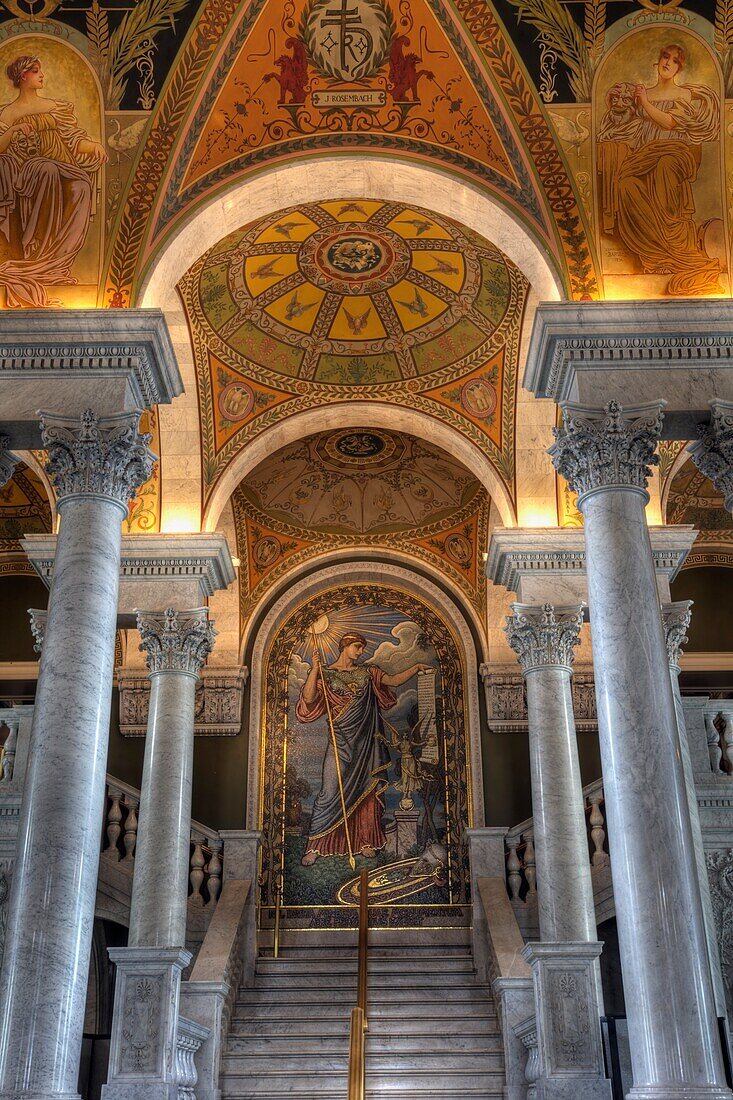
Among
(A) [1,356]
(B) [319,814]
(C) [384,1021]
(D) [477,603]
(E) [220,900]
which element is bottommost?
(C) [384,1021]

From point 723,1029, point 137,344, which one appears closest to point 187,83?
point 137,344

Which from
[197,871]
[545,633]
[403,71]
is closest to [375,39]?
[403,71]

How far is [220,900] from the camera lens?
12.4 metres

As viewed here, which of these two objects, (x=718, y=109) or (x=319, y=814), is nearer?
(x=718, y=109)

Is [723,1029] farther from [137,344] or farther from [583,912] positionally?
[137,344]

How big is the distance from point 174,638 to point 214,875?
3096 millimetres

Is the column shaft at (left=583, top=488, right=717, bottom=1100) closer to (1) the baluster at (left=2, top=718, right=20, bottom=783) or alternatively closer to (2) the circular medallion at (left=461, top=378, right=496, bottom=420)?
(2) the circular medallion at (left=461, top=378, right=496, bottom=420)

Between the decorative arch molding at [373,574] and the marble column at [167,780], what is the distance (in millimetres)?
3876

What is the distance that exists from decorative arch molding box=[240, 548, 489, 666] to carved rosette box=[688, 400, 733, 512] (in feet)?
23.4

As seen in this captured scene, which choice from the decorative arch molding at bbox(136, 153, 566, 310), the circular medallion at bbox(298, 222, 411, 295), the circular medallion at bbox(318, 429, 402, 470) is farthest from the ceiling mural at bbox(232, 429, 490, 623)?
the decorative arch molding at bbox(136, 153, 566, 310)

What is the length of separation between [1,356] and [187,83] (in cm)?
242

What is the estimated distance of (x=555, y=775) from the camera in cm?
1023

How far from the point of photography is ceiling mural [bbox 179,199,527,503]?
11.3m

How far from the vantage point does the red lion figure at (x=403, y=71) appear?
8688 mm
